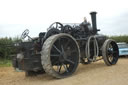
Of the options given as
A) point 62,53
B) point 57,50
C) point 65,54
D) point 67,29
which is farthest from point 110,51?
point 57,50

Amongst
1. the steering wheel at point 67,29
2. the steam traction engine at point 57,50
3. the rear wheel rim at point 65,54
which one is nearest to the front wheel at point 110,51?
the steam traction engine at point 57,50

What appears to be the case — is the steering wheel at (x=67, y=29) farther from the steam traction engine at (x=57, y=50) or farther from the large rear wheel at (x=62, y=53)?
the large rear wheel at (x=62, y=53)

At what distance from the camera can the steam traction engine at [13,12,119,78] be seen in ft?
21.3

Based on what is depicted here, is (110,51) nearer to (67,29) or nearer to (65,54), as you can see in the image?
(67,29)

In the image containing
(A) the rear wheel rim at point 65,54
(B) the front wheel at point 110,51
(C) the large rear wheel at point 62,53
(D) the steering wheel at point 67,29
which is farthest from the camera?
(B) the front wheel at point 110,51

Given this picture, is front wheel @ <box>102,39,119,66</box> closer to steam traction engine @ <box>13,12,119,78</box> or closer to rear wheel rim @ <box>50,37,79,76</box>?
steam traction engine @ <box>13,12,119,78</box>

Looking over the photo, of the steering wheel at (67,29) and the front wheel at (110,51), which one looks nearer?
the steering wheel at (67,29)

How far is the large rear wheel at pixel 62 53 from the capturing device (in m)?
6.42

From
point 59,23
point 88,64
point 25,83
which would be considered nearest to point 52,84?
point 25,83

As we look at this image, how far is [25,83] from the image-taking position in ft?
21.5

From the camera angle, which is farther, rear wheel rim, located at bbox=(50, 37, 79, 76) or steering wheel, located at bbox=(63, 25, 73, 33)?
steering wheel, located at bbox=(63, 25, 73, 33)

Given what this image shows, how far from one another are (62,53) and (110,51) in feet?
11.7

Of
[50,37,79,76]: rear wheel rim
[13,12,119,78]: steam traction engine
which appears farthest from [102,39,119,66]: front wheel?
[50,37,79,76]: rear wheel rim

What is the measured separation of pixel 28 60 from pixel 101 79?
2.58 metres
